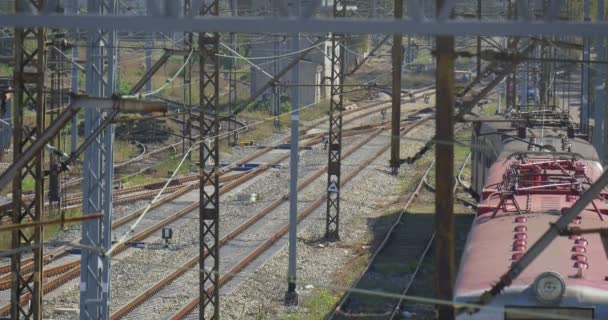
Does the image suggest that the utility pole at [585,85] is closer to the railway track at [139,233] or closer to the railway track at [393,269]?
the railway track at [393,269]

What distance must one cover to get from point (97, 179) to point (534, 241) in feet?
12.7

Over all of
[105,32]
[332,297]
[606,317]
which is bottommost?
[332,297]

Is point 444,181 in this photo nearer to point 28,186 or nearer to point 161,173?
point 28,186

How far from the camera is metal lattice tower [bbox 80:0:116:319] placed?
1053cm

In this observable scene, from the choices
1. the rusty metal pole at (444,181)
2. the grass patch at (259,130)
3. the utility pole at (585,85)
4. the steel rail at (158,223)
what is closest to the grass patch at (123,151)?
the grass patch at (259,130)

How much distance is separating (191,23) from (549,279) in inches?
149

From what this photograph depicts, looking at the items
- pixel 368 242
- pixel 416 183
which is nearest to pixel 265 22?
pixel 368 242

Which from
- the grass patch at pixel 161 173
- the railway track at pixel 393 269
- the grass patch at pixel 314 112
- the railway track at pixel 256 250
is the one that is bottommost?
the railway track at pixel 393 269

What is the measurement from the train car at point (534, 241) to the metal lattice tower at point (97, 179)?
10.6ft

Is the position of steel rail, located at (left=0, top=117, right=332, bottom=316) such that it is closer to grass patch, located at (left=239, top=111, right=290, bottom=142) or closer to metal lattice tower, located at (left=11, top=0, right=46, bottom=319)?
grass patch, located at (left=239, top=111, right=290, bottom=142)

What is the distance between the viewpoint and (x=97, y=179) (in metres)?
10.7

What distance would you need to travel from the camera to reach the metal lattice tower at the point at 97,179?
34.6ft

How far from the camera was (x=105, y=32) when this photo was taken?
1049cm

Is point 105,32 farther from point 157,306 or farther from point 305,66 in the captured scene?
point 305,66
